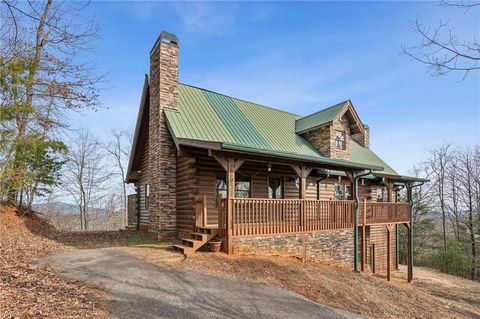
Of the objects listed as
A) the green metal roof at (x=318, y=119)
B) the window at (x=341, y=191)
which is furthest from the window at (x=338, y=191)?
the green metal roof at (x=318, y=119)

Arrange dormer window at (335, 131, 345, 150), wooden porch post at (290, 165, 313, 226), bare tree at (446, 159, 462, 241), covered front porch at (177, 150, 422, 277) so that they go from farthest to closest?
bare tree at (446, 159, 462, 241), dormer window at (335, 131, 345, 150), wooden porch post at (290, 165, 313, 226), covered front porch at (177, 150, 422, 277)

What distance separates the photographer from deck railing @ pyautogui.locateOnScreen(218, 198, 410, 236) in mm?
9758

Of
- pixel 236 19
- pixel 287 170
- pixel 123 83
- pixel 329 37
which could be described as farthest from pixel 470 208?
pixel 123 83

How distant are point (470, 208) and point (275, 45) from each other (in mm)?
25918

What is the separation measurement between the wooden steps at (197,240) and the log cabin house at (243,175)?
0.03 m

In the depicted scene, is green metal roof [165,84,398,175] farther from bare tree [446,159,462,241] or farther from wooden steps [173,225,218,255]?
bare tree [446,159,462,241]

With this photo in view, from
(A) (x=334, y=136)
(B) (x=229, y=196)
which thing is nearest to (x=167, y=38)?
(B) (x=229, y=196)

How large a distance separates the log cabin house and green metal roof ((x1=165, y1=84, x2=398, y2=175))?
66 millimetres

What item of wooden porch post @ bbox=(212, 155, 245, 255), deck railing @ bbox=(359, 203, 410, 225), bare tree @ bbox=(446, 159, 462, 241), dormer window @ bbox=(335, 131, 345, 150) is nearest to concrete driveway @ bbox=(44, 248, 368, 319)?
wooden porch post @ bbox=(212, 155, 245, 255)

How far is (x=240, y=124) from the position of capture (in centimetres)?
1498

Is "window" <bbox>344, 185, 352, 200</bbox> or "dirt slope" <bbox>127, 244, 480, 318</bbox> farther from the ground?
"window" <bbox>344, 185, 352, 200</bbox>

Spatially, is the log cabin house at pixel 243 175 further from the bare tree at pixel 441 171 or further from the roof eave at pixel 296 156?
the bare tree at pixel 441 171

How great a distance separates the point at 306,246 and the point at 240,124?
20.9 feet

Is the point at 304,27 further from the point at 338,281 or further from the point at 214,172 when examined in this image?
the point at 338,281
